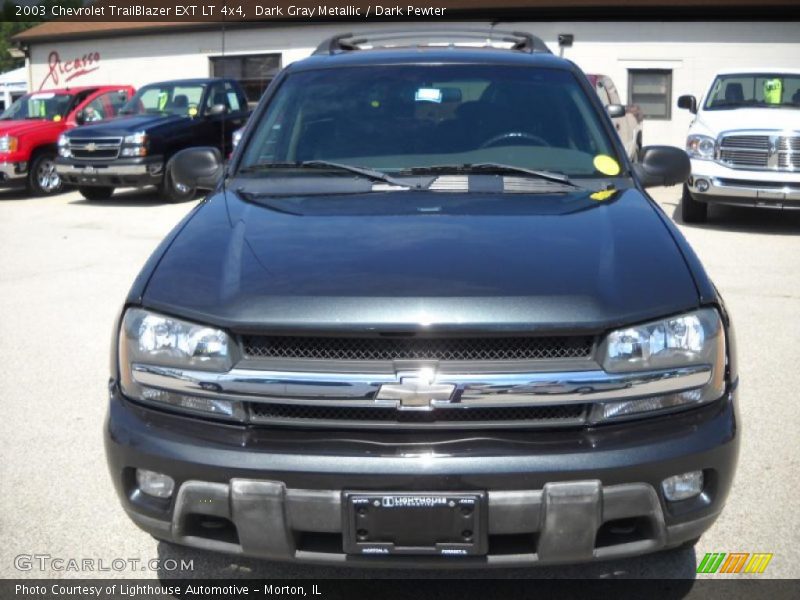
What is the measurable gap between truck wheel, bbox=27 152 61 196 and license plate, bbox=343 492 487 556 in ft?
46.8

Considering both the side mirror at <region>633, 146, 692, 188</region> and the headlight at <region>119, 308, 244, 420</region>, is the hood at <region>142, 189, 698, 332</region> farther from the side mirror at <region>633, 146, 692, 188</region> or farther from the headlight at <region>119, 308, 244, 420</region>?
the side mirror at <region>633, 146, 692, 188</region>

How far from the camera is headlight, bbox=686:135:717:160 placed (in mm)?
10734

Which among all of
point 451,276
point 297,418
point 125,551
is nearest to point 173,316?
point 297,418

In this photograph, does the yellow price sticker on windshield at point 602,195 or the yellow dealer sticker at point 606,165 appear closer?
the yellow price sticker on windshield at point 602,195

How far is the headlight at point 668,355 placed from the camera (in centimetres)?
249

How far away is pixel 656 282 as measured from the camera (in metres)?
2.64

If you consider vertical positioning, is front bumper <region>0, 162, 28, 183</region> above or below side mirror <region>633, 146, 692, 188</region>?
below

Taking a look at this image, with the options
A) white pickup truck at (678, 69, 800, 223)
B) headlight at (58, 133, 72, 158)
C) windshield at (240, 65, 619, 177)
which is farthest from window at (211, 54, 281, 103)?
windshield at (240, 65, 619, 177)

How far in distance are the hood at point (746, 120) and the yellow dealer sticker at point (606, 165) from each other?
297 inches

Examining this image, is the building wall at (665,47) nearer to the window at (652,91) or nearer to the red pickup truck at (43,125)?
the window at (652,91)

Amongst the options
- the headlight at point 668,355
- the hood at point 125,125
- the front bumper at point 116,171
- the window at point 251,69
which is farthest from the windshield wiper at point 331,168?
the window at point 251,69

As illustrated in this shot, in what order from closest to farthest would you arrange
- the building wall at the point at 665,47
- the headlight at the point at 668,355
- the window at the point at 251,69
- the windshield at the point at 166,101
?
1. the headlight at the point at 668,355
2. the windshield at the point at 166,101
3. the building wall at the point at 665,47
4. the window at the point at 251,69

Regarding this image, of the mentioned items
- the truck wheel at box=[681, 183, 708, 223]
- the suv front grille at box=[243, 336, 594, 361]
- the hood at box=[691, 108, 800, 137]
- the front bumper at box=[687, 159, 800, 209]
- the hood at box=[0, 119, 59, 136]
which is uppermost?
the suv front grille at box=[243, 336, 594, 361]

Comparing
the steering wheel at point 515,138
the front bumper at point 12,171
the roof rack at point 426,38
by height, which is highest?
the roof rack at point 426,38
